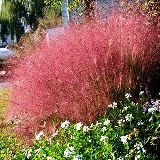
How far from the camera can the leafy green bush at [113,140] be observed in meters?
4.74

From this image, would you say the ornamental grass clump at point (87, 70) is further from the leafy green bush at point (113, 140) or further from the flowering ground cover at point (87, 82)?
the leafy green bush at point (113, 140)

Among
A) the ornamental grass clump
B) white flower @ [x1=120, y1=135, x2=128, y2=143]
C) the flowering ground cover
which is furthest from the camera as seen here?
the ornamental grass clump

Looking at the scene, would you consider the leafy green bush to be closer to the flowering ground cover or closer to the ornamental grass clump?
the flowering ground cover

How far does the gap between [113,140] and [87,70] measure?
7.01 feet

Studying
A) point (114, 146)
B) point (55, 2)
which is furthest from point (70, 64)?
point (55, 2)

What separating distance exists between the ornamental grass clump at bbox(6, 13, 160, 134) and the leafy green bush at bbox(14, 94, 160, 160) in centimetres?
85

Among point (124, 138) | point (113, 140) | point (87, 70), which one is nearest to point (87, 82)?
point (87, 70)

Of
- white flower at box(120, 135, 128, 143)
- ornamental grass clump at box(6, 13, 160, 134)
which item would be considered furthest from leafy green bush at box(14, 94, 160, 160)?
ornamental grass clump at box(6, 13, 160, 134)

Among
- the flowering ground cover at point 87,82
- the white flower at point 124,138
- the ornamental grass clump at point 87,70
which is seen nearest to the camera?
the white flower at point 124,138

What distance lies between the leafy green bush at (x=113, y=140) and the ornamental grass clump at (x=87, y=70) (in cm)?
85

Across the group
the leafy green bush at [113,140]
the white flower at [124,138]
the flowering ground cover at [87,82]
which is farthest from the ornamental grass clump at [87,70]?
the white flower at [124,138]

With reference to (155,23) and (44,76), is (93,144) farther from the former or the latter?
(155,23)

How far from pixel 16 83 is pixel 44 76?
3.28 ft

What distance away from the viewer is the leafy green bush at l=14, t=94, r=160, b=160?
4.74 metres
